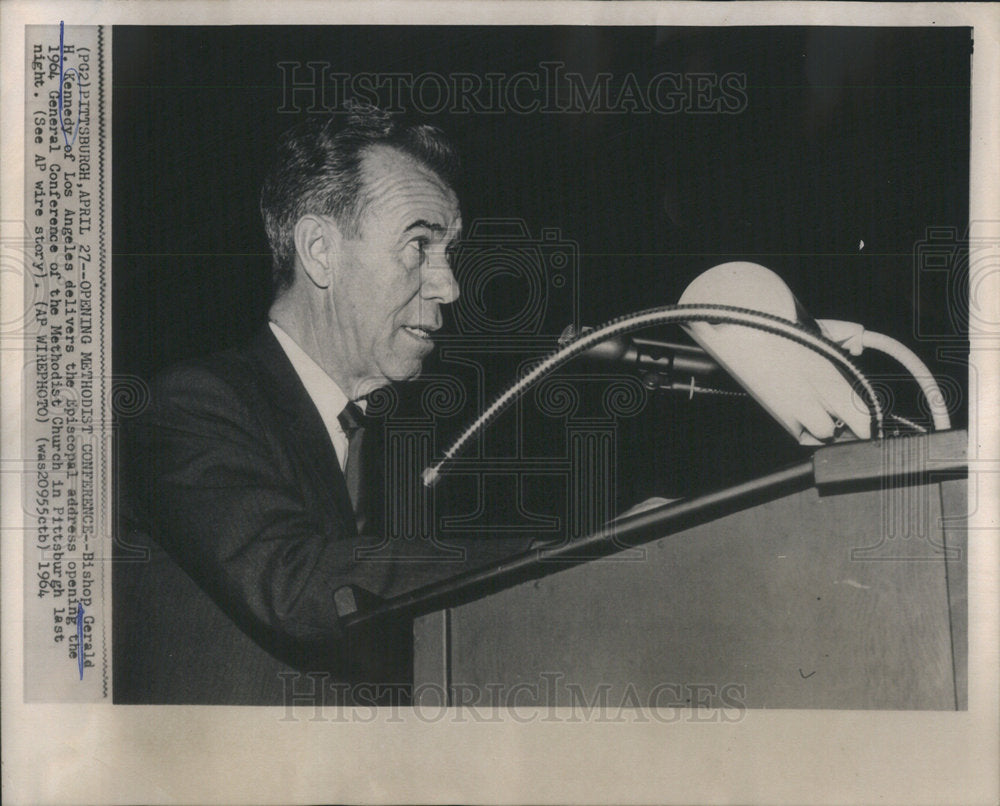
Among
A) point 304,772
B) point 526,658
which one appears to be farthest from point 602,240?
point 304,772

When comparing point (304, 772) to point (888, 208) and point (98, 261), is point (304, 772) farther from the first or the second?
point (888, 208)

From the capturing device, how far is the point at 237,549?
698 millimetres

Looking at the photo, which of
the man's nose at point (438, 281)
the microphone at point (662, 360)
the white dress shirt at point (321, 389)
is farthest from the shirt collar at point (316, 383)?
the microphone at point (662, 360)

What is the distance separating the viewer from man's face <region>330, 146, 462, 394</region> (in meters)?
0.71

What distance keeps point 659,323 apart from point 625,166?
0.15 m

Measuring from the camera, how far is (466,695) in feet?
2.34

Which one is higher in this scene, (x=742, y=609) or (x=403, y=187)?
A: (x=403, y=187)

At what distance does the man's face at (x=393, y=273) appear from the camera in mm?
714

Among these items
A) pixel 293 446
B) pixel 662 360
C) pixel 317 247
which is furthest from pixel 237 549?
pixel 662 360

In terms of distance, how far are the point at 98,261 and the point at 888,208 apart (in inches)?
28.7

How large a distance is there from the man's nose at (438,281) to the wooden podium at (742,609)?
246 millimetres

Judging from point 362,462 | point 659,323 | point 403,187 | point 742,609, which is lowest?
point 742,609

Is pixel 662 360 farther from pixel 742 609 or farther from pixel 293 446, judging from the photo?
pixel 293 446

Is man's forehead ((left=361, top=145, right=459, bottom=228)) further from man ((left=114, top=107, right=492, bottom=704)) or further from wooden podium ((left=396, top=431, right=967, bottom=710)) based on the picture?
wooden podium ((left=396, top=431, right=967, bottom=710))
